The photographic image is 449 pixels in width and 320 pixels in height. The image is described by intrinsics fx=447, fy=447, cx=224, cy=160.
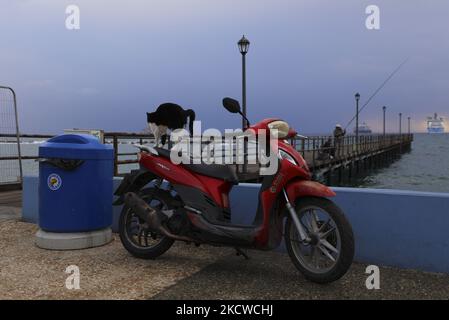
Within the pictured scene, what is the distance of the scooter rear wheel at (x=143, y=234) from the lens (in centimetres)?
424

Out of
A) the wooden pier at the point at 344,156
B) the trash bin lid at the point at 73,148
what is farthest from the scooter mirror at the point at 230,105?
the wooden pier at the point at 344,156

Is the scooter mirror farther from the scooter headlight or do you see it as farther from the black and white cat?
the black and white cat

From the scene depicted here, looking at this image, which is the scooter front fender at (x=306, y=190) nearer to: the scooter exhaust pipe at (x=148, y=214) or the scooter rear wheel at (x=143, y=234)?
the scooter exhaust pipe at (x=148, y=214)

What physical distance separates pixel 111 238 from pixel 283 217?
2290mm

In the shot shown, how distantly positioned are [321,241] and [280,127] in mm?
953

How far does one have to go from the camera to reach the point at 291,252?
143 inches

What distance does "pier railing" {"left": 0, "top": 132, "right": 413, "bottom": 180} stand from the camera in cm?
859

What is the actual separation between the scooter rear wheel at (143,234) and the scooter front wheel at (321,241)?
1.24 meters

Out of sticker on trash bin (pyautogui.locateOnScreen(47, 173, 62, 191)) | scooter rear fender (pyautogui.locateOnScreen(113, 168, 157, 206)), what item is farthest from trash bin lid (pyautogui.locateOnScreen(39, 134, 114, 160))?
scooter rear fender (pyautogui.locateOnScreen(113, 168, 157, 206))

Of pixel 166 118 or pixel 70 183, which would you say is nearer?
pixel 166 118

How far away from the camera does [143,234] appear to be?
14.5ft

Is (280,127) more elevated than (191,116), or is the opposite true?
(191,116)

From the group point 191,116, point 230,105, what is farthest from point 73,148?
point 230,105

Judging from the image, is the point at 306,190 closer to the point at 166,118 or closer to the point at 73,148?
the point at 166,118
